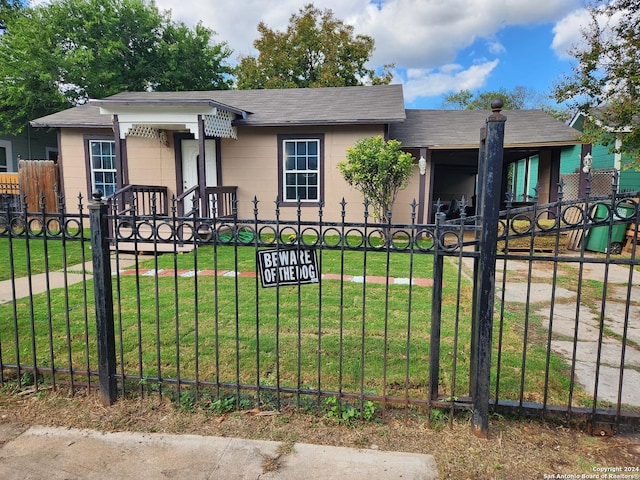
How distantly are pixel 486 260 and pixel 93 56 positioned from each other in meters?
22.1

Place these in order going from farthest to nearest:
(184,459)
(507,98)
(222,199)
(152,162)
A: (507,98) → (152,162) → (222,199) → (184,459)

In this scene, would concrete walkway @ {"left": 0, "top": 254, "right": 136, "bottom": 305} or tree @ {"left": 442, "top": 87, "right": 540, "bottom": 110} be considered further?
tree @ {"left": 442, "top": 87, "right": 540, "bottom": 110}

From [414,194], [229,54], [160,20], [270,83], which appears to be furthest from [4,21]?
[414,194]

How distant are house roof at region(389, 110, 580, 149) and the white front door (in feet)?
16.8

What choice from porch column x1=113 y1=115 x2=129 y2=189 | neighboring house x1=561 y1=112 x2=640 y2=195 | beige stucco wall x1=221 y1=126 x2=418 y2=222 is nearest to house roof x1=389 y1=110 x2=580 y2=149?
neighboring house x1=561 y1=112 x2=640 y2=195

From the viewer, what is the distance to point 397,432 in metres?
2.53

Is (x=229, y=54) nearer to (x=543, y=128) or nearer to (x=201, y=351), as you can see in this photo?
(x=543, y=128)

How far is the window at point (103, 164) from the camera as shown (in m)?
11.8

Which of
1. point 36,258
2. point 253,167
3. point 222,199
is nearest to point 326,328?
point 36,258

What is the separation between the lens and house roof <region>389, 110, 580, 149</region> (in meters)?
11.2

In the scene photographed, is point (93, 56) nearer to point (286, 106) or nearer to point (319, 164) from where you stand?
point (286, 106)

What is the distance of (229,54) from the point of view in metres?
24.0

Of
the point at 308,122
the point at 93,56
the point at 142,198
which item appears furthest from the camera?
the point at 93,56

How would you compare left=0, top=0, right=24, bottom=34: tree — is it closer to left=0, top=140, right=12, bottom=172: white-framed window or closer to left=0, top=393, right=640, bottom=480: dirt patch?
left=0, top=140, right=12, bottom=172: white-framed window
